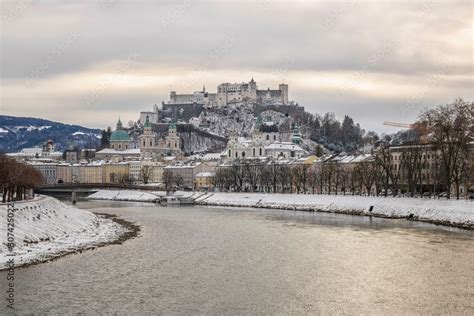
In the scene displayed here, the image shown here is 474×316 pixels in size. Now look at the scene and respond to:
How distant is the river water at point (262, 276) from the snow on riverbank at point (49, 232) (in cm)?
132

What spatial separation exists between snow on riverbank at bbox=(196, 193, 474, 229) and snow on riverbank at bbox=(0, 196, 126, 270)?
23.3 m

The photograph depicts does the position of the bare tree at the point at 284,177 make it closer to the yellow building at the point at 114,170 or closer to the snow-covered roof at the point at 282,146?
the snow-covered roof at the point at 282,146

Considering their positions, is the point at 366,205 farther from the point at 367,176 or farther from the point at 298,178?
the point at 298,178

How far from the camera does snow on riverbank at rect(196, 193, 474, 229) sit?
54.2m

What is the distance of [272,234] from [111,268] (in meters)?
17.5

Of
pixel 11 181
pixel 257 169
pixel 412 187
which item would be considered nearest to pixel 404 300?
pixel 11 181

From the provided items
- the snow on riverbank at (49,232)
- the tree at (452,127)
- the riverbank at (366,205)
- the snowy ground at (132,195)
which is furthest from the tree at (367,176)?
the snow on riverbank at (49,232)

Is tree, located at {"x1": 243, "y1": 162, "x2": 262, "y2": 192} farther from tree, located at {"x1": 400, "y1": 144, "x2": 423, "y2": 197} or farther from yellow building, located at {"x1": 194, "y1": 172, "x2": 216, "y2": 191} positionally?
tree, located at {"x1": 400, "y1": 144, "x2": 423, "y2": 197}

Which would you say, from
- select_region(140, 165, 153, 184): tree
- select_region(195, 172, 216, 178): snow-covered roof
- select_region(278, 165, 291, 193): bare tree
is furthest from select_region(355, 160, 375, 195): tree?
select_region(140, 165, 153, 184): tree

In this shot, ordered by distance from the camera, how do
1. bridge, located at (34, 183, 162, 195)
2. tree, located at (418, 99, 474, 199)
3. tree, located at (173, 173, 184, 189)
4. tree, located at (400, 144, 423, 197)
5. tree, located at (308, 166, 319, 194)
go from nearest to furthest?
tree, located at (418, 99, 474, 199) → tree, located at (400, 144, 423, 197) → tree, located at (308, 166, 319, 194) → bridge, located at (34, 183, 162, 195) → tree, located at (173, 173, 184, 189)

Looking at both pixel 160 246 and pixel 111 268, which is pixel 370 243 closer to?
pixel 160 246

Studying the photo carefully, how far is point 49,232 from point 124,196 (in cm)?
8499

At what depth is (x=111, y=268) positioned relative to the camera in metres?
31.2

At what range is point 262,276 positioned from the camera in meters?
29.5
